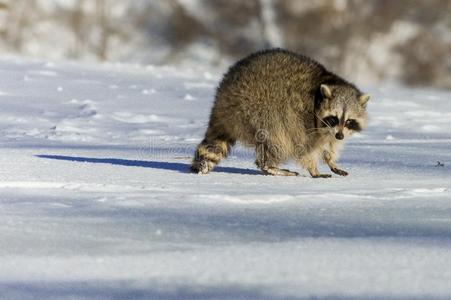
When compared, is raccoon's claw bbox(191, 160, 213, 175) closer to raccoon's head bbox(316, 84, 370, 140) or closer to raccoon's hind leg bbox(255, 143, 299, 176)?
A: raccoon's hind leg bbox(255, 143, 299, 176)

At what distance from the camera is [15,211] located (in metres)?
4.07

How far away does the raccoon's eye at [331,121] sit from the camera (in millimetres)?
5832

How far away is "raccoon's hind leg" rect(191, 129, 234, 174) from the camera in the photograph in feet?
19.3

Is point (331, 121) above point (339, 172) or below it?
above

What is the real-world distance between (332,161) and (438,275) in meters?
3.00

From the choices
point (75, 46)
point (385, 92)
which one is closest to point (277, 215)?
point (385, 92)

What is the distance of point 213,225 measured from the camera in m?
3.84

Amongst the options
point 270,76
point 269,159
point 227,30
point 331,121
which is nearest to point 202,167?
point 269,159

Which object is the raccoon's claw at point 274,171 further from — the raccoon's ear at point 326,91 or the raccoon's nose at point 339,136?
the raccoon's ear at point 326,91

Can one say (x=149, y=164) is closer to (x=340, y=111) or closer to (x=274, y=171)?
(x=274, y=171)

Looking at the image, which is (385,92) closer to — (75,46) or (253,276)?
(75,46)

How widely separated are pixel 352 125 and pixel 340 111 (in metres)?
0.15

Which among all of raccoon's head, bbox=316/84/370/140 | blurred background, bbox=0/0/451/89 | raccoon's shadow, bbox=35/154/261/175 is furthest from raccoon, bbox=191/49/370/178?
blurred background, bbox=0/0/451/89

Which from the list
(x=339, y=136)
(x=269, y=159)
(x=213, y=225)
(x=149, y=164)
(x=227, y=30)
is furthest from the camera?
(x=227, y=30)
